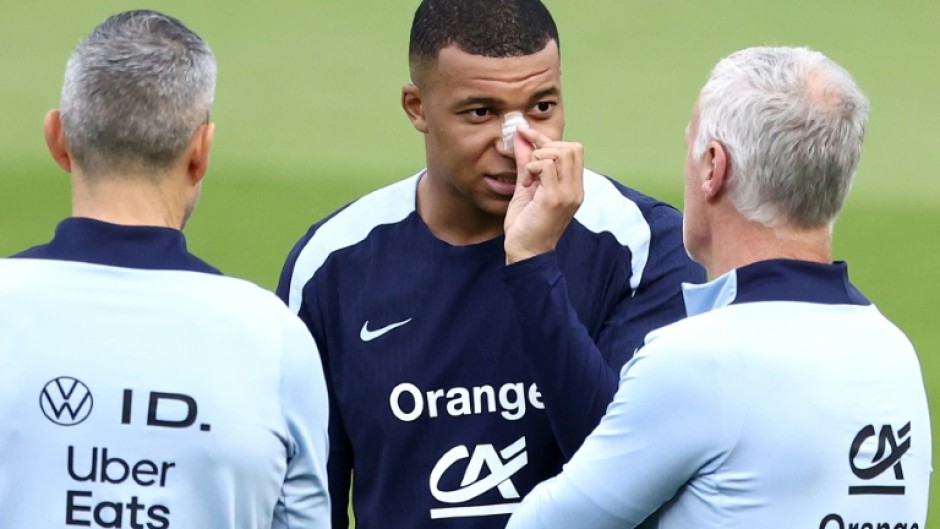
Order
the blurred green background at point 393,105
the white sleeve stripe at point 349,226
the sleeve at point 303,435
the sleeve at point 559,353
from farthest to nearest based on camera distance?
the blurred green background at point 393,105
the white sleeve stripe at point 349,226
the sleeve at point 559,353
the sleeve at point 303,435

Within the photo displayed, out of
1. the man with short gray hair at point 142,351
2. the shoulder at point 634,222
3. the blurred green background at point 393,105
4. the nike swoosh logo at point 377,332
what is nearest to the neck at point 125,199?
the man with short gray hair at point 142,351

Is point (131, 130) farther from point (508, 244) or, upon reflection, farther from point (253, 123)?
point (253, 123)

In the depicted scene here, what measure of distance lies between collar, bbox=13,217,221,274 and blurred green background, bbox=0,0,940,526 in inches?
159

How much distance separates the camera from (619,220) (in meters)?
3.40

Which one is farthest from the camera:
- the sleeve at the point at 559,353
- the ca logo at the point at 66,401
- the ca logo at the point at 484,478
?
the ca logo at the point at 484,478

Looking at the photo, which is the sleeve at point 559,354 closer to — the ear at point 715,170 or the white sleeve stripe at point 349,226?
the ear at point 715,170

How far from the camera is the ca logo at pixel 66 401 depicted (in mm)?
2543

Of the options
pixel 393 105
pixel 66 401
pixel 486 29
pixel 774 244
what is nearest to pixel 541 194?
pixel 486 29

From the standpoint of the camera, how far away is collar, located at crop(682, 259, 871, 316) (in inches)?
106

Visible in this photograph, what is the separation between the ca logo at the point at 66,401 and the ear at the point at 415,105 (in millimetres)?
1154

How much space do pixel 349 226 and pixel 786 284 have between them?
111cm

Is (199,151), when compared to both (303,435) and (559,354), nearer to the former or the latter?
(303,435)

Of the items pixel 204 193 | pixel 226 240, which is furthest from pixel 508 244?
pixel 204 193

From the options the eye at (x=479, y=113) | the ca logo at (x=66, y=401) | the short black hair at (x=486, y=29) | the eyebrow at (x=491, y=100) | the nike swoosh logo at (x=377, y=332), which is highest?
the short black hair at (x=486, y=29)
